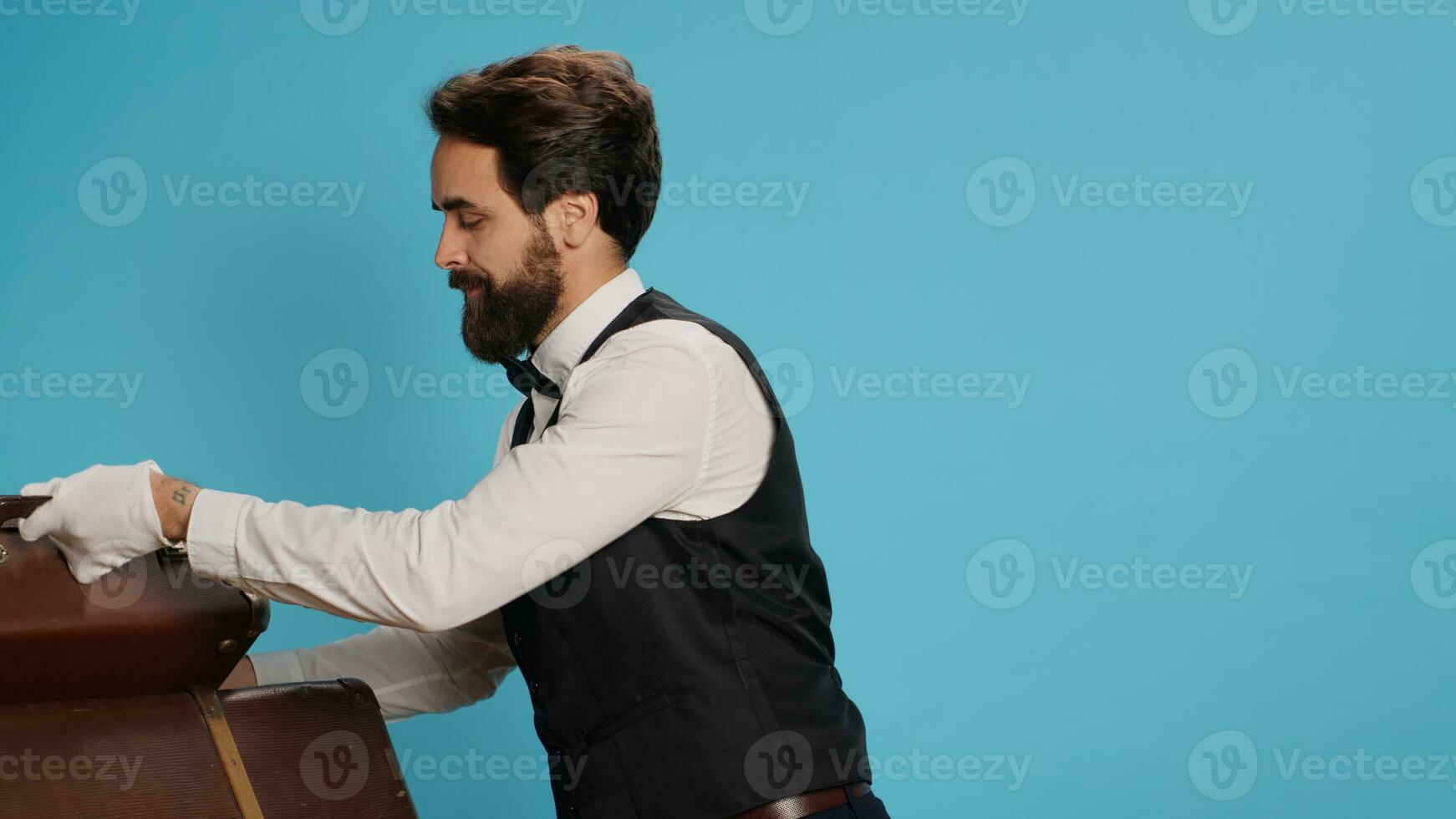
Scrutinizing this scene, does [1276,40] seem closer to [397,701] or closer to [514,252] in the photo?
[514,252]

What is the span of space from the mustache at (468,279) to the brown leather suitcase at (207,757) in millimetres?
583

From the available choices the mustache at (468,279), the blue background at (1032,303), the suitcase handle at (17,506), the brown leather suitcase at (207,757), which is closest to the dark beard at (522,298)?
the mustache at (468,279)

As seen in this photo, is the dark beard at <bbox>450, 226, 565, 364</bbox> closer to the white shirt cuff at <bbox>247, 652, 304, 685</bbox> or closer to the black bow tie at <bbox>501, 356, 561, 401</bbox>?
the black bow tie at <bbox>501, 356, 561, 401</bbox>

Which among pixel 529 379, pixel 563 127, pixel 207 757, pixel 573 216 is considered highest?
pixel 563 127

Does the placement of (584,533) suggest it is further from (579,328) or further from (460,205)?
(460,205)

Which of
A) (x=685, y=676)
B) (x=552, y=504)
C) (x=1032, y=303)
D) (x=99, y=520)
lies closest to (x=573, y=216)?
(x=552, y=504)

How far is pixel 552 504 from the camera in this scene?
1.58 m

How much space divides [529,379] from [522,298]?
144 mm

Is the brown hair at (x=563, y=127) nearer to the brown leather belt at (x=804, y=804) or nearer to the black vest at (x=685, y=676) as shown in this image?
the black vest at (x=685, y=676)

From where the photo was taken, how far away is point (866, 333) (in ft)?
11.7

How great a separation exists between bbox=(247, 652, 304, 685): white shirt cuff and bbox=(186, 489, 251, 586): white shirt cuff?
48 centimetres

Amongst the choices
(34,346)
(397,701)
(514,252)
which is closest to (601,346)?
(514,252)

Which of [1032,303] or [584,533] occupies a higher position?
[1032,303]

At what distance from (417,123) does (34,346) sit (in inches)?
43.8
